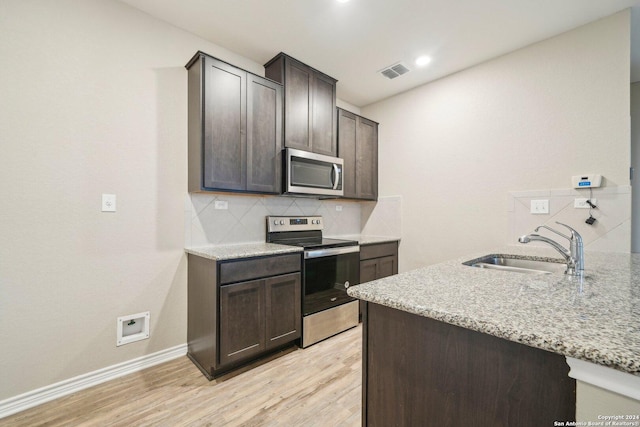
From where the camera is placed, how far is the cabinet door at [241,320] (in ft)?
6.05

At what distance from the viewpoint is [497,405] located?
72cm

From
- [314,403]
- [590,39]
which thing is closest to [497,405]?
[314,403]

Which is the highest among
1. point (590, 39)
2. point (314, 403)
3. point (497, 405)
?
point (590, 39)

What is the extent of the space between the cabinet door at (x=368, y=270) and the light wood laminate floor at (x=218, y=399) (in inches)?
38.1

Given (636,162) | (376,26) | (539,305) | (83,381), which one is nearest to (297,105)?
(376,26)

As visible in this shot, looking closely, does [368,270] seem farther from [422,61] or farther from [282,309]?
[422,61]

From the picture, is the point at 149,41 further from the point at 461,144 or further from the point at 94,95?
the point at 461,144

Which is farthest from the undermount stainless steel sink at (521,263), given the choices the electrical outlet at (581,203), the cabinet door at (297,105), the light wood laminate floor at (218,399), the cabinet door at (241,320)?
the cabinet door at (297,105)

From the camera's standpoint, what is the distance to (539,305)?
78 centimetres

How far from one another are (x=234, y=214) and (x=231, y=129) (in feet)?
2.53

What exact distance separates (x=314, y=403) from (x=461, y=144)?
107 inches

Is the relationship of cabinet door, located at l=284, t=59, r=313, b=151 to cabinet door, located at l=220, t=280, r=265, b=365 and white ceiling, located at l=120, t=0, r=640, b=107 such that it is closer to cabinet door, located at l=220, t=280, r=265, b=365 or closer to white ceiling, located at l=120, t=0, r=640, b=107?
white ceiling, located at l=120, t=0, r=640, b=107

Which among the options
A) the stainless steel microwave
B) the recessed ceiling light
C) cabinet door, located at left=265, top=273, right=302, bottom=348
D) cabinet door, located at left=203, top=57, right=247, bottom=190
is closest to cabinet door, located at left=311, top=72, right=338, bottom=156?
the stainless steel microwave

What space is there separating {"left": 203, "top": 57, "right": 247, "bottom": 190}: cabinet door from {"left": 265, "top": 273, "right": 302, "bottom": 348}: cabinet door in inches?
33.4
